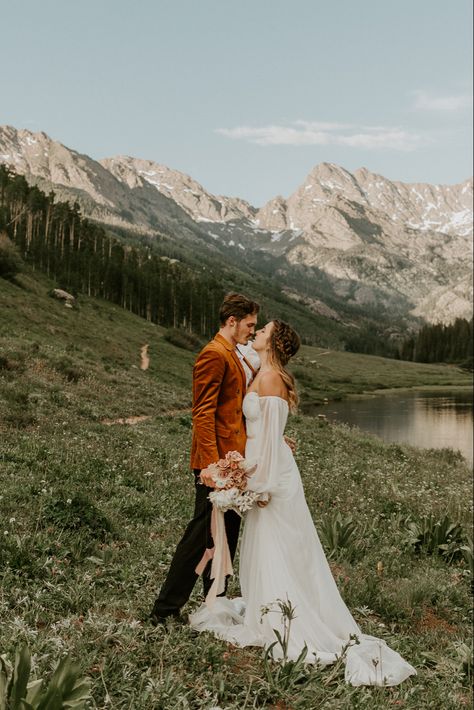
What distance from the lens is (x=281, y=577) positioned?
6.52 meters

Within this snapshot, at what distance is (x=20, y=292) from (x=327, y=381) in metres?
64.9

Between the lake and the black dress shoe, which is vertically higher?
the black dress shoe

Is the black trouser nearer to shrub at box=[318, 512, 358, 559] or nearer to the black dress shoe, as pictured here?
the black dress shoe

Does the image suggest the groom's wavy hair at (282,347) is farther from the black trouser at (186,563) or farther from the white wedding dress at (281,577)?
the black trouser at (186,563)

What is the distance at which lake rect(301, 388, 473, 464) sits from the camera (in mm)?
46750

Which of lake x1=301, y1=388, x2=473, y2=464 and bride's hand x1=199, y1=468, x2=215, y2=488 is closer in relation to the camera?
bride's hand x1=199, y1=468, x2=215, y2=488

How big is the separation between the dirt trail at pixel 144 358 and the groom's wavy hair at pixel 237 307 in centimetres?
4115

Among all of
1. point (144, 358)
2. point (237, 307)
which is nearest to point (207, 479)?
point (237, 307)

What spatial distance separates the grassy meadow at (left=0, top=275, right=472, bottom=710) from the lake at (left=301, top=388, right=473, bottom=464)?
928 inches

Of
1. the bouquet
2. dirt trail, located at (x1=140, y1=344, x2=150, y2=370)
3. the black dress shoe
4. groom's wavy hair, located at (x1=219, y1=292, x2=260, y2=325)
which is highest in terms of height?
groom's wavy hair, located at (x1=219, y1=292, x2=260, y2=325)

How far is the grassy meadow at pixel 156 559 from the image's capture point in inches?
221

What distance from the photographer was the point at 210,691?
5.46 metres

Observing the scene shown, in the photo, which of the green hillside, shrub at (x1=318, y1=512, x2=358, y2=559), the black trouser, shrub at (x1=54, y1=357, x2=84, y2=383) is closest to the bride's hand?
→ the black trouser

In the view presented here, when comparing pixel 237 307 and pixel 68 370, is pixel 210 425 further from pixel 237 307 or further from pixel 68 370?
pixel 68 370
